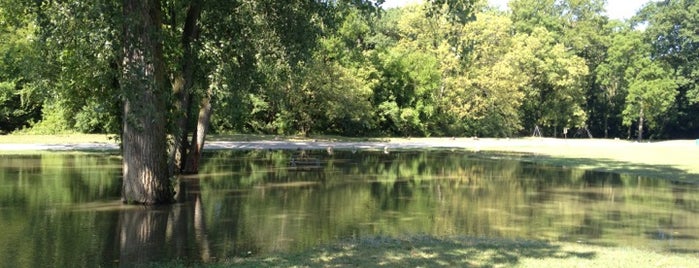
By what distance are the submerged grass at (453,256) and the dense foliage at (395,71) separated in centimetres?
708

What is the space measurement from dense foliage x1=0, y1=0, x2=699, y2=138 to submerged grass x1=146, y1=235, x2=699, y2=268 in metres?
7.08

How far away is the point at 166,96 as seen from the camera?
50.3 ft

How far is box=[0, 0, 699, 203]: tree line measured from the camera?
15.0 metres

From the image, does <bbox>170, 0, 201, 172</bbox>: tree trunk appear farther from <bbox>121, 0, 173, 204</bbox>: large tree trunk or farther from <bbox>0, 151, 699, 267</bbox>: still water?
<bbox>0, 151, 699, 267</bbox>: still water

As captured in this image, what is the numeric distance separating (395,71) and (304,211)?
4798 centimetres

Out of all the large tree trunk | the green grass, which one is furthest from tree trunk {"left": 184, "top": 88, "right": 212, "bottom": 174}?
the green grass

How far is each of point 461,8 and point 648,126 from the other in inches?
2860

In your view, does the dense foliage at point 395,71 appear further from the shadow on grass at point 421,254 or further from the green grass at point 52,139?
the shadow on grass at point 421,254

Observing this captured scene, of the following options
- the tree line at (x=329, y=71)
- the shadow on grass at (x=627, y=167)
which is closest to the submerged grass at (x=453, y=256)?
the tree line at (x=329, y=71)

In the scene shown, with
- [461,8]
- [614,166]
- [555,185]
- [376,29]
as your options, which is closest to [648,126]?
[376,29]

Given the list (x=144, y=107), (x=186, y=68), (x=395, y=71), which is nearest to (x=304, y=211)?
(x=144, y=107)

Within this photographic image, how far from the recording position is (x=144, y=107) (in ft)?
47.0

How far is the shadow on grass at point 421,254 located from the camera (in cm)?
856

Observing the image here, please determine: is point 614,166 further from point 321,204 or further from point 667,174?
point 321,204
